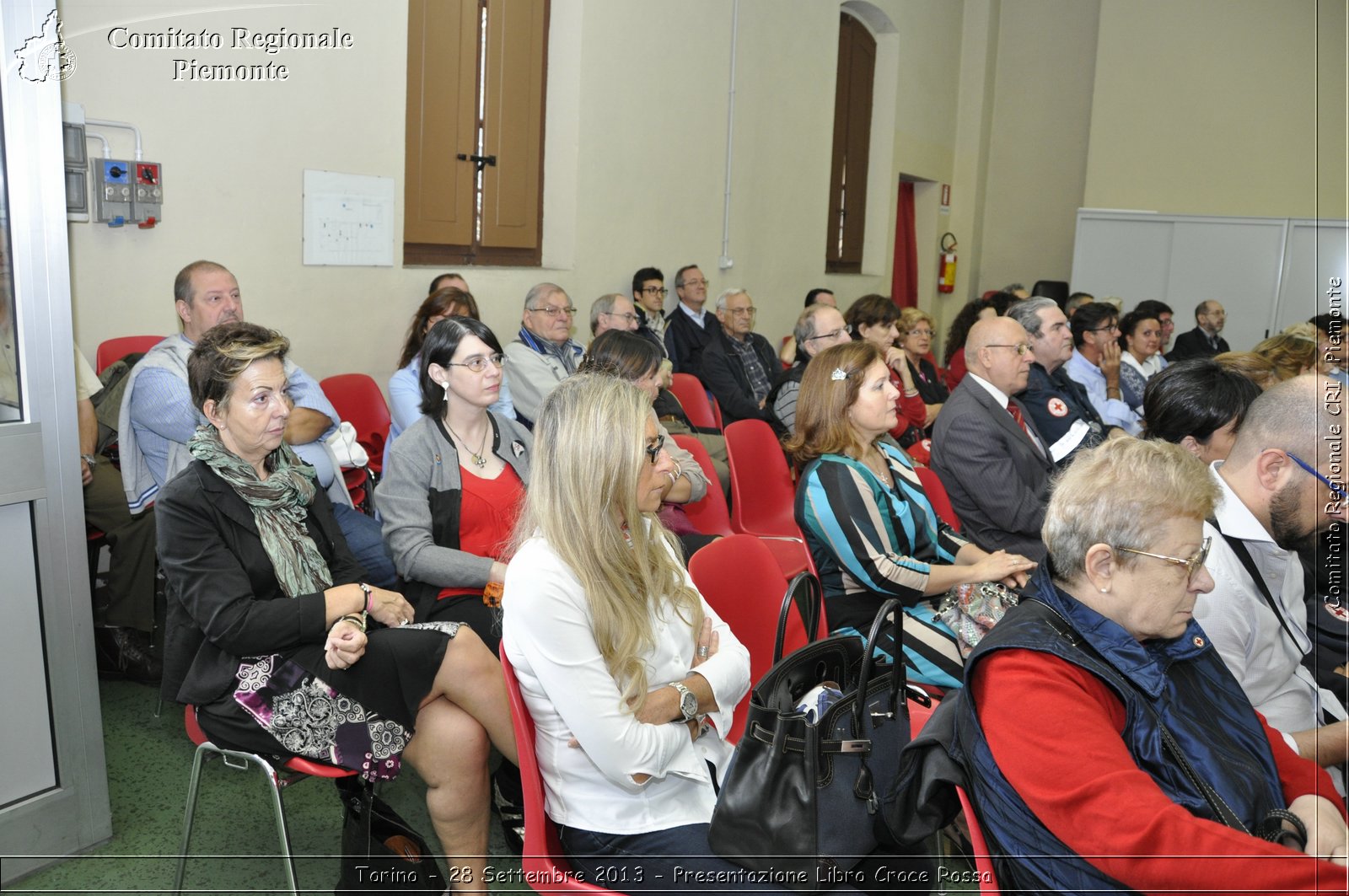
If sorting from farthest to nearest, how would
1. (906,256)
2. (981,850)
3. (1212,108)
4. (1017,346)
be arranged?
1. (906,256)
2. (1212,108)
3. (1017,346)
4. (981,850)

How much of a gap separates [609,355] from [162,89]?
1.96m

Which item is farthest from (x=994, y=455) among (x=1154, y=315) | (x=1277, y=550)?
(x=1154, y=315)

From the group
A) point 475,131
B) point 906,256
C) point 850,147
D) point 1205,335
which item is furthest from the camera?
point 906,256

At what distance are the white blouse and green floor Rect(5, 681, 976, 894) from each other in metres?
0.81

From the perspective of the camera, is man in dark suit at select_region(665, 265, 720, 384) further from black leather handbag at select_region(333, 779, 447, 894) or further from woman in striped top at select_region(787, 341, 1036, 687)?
black leather handbag at select_region(333, 779, 447, 894)

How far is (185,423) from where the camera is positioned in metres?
2.99

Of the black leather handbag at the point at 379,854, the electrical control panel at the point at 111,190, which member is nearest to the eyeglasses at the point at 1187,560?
the black leather handbag at the point at 379,854

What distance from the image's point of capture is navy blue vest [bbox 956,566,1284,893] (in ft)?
4.36

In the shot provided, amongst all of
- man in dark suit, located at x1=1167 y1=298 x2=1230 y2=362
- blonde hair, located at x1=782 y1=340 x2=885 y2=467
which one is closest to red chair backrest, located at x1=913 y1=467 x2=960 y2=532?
blonde hair, located at x1=782 y1=340 x2=885 y2=467

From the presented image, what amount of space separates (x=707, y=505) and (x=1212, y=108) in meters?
9.73

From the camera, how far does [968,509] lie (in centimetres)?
326

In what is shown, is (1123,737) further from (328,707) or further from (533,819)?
(328,707)

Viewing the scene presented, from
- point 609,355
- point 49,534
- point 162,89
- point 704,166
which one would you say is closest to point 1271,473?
point 609,355

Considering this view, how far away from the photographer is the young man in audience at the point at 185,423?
295cm
